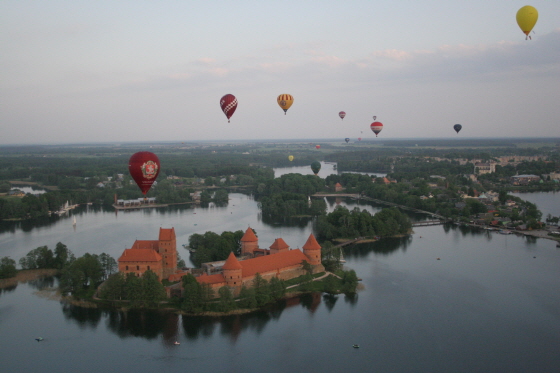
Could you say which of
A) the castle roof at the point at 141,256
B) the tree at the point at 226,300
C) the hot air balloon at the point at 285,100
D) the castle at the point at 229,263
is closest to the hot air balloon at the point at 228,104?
the hot air balloon at the point at 285,100

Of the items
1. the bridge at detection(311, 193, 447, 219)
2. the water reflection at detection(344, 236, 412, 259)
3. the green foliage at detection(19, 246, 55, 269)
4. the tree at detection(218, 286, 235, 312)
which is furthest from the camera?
the bridge at detection(311, 193, 447, 219)

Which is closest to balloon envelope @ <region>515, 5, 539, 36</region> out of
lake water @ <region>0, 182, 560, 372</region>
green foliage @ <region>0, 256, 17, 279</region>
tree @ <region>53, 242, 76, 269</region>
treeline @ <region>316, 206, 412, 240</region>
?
lake water @ <region>0, 182, 560, 372</region>

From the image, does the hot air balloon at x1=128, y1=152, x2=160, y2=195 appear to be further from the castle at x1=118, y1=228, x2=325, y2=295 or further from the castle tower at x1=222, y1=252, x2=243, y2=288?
the castle tower at x1=222, y1=252, x2=243, y2=288

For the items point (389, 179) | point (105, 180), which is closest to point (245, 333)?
point (389, 179)

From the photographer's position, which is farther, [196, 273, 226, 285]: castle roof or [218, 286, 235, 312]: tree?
[196, 273, 226, 285]: castle roof

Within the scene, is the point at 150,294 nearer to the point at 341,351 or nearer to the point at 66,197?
the point at 341,351

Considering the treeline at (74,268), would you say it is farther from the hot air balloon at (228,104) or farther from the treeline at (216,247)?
the hot air balloon at (228,104)
